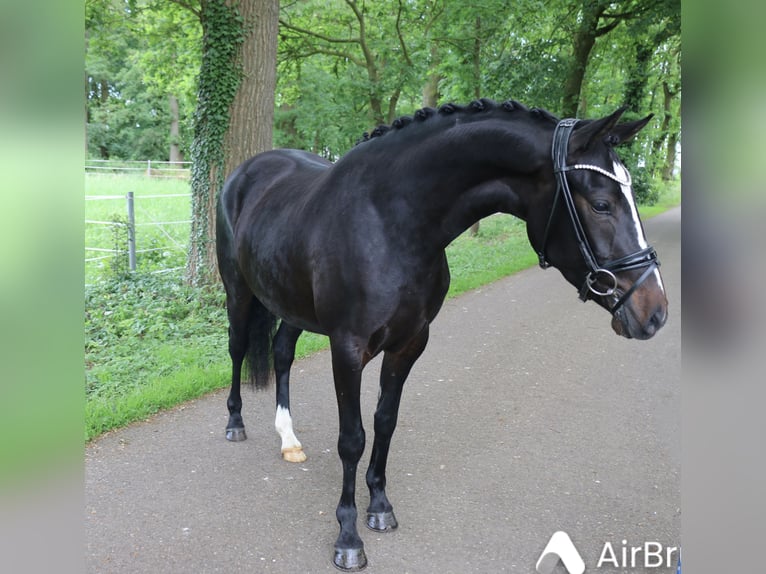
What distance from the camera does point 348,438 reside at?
2973 millimetres

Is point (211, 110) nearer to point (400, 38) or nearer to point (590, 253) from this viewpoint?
point (590, 253)

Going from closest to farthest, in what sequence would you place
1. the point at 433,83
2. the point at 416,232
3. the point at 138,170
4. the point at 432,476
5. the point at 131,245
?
1. the point at 416,232
2. the point at 432,476
3. the point at 131,245
4. the point at 433,83
5. the point at 138,170

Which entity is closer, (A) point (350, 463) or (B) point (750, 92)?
(B) point (750, 92)

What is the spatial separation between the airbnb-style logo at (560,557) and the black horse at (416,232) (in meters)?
0.81

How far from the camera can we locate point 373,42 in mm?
13992

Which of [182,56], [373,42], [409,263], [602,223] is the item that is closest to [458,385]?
[409,263]

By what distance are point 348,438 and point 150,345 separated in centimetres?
391

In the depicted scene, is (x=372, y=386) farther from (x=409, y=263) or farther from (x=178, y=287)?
(x=178, y=287)

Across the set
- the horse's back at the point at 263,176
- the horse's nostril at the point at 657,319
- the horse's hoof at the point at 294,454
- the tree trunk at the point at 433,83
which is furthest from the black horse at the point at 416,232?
the tree trunk at the point at 433,83

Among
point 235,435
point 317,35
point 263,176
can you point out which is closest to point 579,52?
point 317,35

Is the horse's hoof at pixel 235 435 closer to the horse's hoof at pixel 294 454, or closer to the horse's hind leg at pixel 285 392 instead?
the horse's hind leg at pixel 285 392

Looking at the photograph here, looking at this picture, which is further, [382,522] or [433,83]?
[433,83]

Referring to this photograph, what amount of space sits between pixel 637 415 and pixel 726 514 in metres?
4.08

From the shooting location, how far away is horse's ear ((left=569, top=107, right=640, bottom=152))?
6.95 feet
